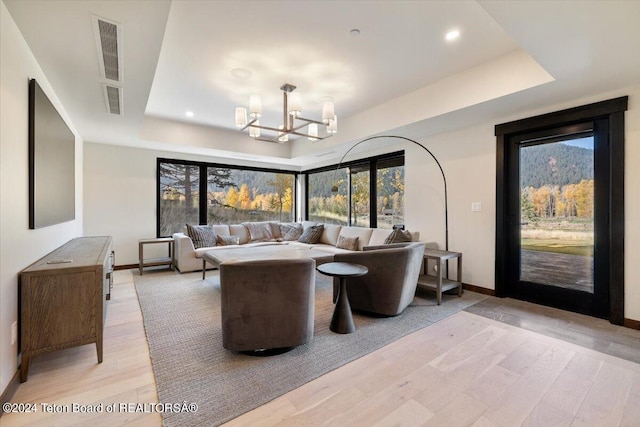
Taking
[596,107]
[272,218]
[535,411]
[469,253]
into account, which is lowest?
[535,411]

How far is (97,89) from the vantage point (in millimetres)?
2984

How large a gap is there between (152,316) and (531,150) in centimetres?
502

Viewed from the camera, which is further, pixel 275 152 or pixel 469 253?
pixel 275 152

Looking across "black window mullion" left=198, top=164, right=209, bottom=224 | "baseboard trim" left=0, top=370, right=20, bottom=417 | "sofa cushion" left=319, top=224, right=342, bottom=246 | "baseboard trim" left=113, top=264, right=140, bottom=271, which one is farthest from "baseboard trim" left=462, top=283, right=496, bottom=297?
"baseboard trim" left=113, top=264, right=140, bottom=271

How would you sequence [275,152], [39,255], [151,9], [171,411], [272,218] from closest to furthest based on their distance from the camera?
[171,411] → [151,9] → [39,255] → [275,152] → [272,218]

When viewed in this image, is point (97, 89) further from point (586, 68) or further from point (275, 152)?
point (586, 68)

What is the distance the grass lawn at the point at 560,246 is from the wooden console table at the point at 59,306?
468 centimetres

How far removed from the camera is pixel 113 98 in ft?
10.6

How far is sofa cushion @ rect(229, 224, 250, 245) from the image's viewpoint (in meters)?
6.32

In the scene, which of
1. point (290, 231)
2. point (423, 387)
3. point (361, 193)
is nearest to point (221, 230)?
point (290, 231)

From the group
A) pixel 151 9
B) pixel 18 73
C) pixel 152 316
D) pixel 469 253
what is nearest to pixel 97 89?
pixel 18 73

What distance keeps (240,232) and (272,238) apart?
743 millimetres

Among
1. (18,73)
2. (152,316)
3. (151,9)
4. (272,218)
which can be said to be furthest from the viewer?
(272,218)

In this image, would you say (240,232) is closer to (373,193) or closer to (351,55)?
(373,193)
